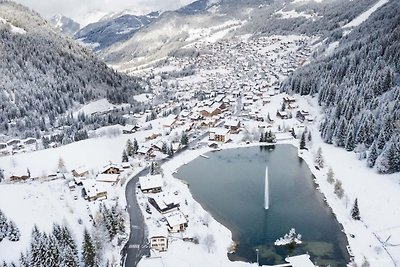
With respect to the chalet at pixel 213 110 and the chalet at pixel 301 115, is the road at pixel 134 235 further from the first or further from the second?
the chalet at pixel 301 115

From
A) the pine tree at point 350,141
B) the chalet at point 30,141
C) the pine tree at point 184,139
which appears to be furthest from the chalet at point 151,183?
the chalet at point 30,141

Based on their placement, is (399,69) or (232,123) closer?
(399,69)

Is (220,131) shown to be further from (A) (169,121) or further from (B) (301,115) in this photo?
(B) (301,115)

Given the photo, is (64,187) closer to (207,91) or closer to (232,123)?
(232,123)

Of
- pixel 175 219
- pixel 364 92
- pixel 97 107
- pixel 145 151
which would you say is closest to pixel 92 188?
pixel 175 219

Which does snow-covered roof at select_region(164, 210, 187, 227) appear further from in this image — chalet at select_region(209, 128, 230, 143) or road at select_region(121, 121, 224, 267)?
chalet at select_region(209, 128, 230, 143)

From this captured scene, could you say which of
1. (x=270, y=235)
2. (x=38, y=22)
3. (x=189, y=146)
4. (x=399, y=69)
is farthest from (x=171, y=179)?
(x=38, y=22)
